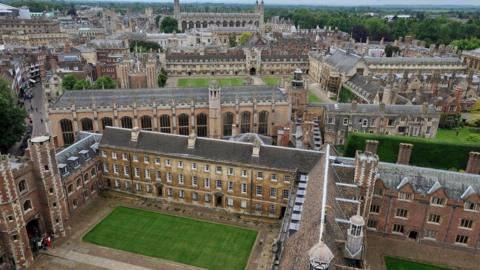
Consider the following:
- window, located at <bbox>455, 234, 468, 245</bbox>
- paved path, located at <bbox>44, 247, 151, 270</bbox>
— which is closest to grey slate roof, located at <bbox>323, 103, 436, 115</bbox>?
window, located at <bbox>455, 234, 468, 245</bbox>

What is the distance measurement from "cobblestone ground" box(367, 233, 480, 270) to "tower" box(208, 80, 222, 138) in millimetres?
30839

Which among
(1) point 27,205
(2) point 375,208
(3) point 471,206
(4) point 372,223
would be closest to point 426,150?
(3) point 471,206

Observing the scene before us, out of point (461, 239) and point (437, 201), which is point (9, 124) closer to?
point (437, 201)

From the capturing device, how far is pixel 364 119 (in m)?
58.1

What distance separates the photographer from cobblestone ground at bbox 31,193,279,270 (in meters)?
32.6

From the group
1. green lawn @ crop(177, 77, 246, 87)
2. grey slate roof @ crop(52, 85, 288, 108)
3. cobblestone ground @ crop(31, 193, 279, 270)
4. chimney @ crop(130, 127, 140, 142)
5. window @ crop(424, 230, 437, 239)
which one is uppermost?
grey slate roof @ crop(52, 85, 288, 108)

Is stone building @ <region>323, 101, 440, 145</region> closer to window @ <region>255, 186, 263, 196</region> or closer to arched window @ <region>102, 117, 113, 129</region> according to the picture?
window @ <region>255, 186, 263, 196</region>

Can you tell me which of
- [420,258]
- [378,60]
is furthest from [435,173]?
[378,60]

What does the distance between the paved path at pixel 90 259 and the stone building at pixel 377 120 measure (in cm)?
3685

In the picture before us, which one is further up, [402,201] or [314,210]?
[314,210]

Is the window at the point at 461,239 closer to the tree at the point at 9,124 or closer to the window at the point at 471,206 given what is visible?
the window at the point at 471,206

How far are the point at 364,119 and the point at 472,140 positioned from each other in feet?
64.6

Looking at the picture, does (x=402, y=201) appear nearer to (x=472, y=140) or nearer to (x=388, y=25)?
(x=472, y=140)

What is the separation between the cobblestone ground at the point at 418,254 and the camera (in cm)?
3334
